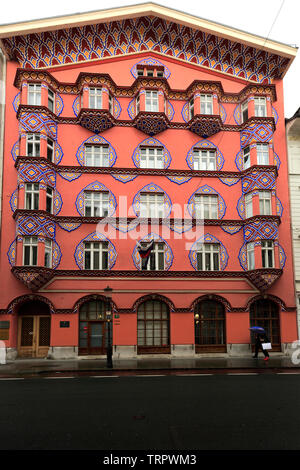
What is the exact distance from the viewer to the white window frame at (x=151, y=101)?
2684 cm

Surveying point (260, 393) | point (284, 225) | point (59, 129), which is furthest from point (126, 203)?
point (260, 393)

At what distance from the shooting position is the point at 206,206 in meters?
26.6

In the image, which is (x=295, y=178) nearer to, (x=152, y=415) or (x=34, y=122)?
(x=34, y=122)

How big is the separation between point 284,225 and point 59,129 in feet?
53.1

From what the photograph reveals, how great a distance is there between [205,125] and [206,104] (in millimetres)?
1724

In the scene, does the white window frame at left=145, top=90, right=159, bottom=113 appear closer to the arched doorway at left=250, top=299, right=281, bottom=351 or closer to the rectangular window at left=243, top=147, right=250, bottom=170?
the rectangular window at left=243, top=147, right=250, bottom=170

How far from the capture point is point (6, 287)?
23.7 m

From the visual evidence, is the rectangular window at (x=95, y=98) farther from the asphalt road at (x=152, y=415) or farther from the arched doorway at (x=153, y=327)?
the asphalt road at (x=152, y=415)

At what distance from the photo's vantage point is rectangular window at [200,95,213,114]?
27375 mm

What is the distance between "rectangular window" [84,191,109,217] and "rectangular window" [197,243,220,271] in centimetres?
654

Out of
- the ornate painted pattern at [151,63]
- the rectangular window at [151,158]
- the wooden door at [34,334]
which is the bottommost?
the wooden door at [34,334]

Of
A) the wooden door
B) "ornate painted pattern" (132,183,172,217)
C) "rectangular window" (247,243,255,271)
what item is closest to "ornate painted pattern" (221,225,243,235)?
"rectangular window" (247,243,255,271)

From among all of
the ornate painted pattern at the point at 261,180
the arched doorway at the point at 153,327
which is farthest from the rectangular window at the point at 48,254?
the ornate painted pattern at the point at 261,180

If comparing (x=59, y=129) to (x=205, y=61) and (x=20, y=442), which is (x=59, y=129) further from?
(x=20, y=442)
